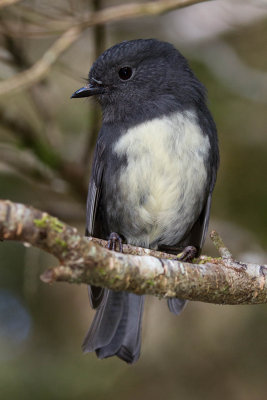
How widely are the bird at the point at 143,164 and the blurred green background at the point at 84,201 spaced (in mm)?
606

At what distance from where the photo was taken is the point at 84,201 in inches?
192

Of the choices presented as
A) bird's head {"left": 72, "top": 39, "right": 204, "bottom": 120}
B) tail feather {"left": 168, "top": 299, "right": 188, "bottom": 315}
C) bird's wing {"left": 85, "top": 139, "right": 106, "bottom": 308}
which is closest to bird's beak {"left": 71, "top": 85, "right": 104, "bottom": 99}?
bird's head {"left": 72, "top": 39, "right": 204, "bottom": 120}

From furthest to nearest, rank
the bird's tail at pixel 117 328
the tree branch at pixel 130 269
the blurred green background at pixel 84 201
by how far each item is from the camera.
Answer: the blurred green background at pixel 84 201
the bird's tail at pixel 117 328
the tree branch at pixel 130 269

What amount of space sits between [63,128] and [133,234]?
2115 millimetres

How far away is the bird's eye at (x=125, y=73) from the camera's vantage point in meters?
4.02

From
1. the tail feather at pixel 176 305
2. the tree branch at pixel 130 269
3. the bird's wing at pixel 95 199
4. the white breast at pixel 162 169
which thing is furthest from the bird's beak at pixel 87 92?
the tail feather at pixel 176 305

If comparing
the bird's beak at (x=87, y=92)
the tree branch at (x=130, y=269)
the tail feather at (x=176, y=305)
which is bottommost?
the tree branch at (x=130, y=269)

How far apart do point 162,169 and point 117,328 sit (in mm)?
1005

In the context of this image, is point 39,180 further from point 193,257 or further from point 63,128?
point 193,257

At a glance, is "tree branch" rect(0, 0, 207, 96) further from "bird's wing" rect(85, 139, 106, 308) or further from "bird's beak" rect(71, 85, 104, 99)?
"bird's wing" rect(85, 139, 106, 308)

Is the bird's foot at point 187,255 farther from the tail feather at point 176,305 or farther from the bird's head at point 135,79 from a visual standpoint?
the bird's head at point 135,79

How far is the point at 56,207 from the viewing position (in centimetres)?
501

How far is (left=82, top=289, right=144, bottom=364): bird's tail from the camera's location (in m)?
3.71

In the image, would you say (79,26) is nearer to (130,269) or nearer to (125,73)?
(125,73)
